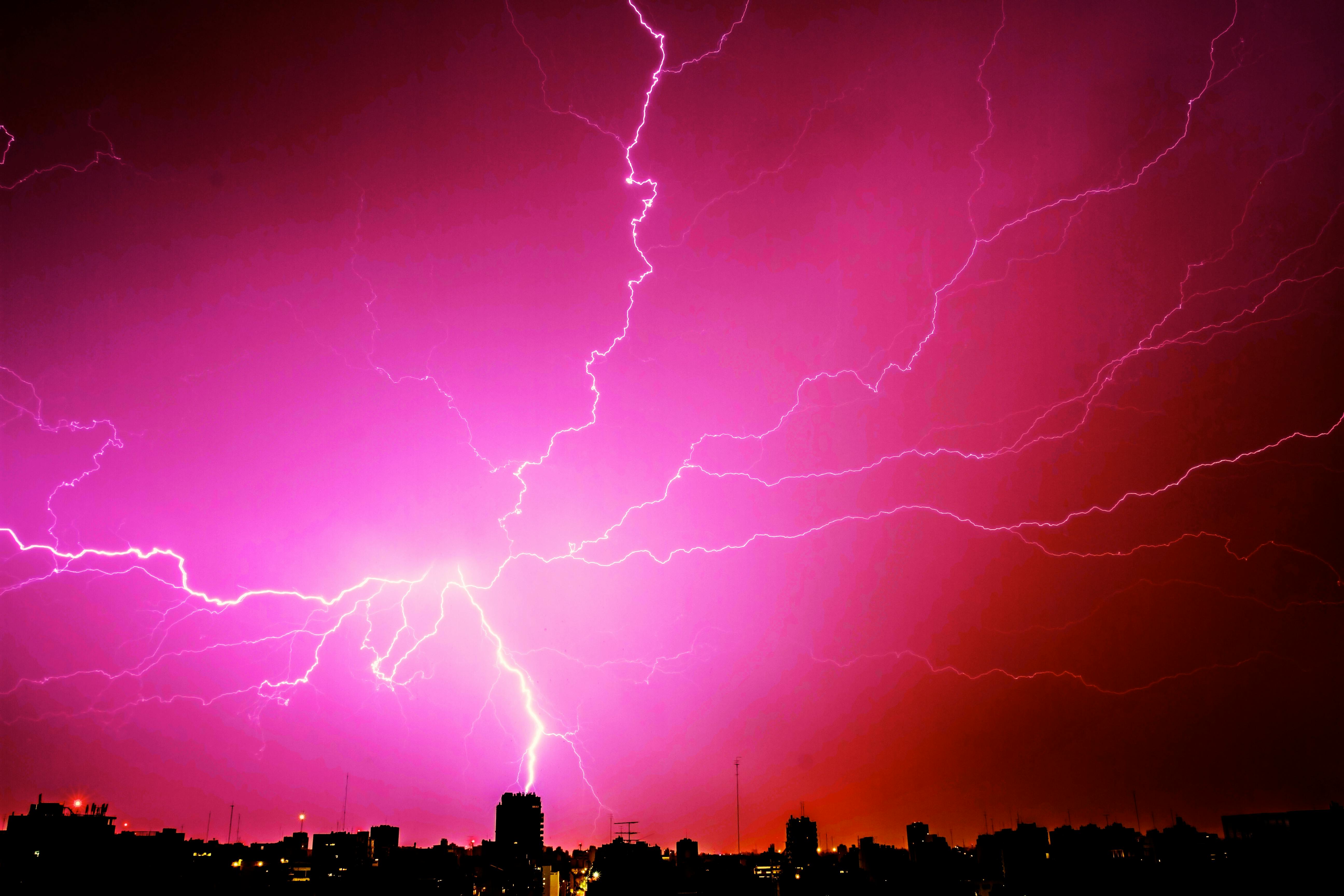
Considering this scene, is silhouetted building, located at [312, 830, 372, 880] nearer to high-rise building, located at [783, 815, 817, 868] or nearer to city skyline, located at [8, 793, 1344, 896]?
city skyline, located at [8, 793, 1344, 896]

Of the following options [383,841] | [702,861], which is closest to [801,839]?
[702,861]

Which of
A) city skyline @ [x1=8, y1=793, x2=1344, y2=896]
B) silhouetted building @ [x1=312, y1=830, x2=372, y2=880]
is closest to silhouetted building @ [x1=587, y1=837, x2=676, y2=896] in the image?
city skyline @ [x1=8, y1=793, x2=1344, y2=896]

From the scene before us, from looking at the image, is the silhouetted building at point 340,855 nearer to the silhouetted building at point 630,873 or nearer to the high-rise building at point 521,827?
the high-rise building at point 521,827

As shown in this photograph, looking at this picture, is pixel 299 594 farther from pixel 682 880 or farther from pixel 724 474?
pixel 682 880

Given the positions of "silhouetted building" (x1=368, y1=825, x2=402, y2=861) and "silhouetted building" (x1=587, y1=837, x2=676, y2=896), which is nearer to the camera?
"silhouetted building" (x1=587, y1=837, x2=676, y2=896)

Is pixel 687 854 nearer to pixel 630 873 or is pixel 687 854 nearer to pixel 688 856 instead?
pixel 688 856
